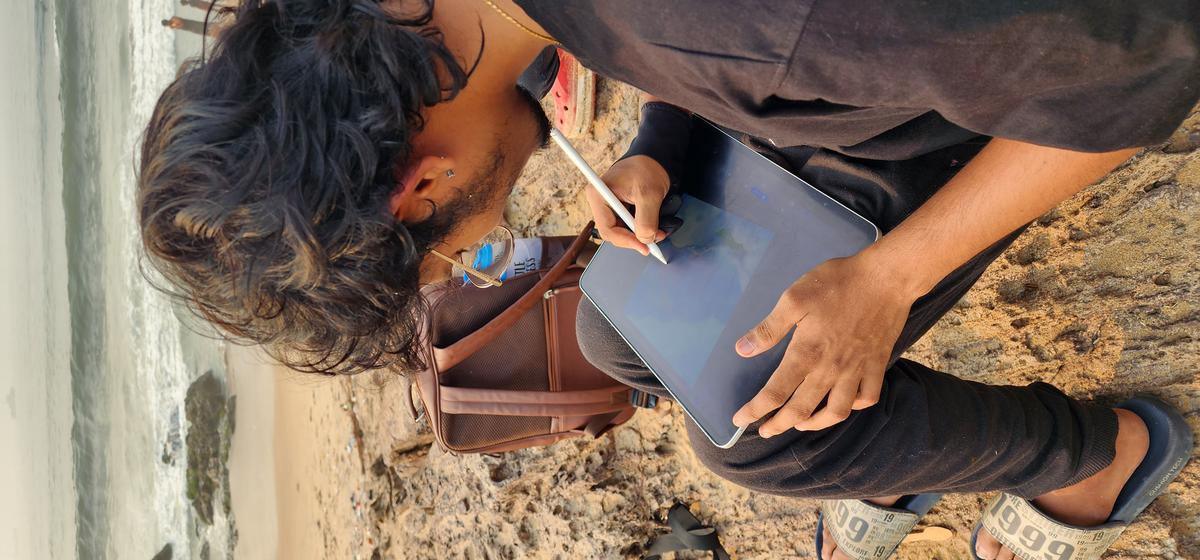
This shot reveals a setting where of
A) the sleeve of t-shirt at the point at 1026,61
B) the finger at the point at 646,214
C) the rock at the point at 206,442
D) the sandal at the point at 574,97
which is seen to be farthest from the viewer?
the rock at the point at 206,442

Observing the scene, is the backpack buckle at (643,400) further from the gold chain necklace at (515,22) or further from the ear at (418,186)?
the gold chain necklace at (515,22)

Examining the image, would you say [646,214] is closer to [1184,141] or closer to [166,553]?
[1184,141]

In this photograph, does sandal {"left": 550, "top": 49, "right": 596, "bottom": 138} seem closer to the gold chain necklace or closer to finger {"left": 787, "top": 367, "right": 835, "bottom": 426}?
the gold chain necklace

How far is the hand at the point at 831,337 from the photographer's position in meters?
1.03

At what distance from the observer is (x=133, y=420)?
6.55m

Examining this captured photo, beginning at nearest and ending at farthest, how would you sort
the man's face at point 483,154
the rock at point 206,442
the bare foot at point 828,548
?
the man's face at point 483,154 → the bare foot at point 828,548 → the rock at point 206,442

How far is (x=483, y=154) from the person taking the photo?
1192 millimetres

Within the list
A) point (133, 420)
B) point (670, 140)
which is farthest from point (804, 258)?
point (133, 420)

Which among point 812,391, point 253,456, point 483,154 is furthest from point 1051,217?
point 253,456

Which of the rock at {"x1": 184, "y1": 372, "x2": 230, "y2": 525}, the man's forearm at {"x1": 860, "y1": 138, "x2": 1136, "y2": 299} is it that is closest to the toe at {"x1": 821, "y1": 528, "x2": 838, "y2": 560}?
the man's forearm at {"x1": 860, "y1": 138, "x2": 1136, "y2": 299}

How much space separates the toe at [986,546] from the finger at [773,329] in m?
0.88

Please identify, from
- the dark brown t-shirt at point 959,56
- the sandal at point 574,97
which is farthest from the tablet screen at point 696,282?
the sandal at point 574,97

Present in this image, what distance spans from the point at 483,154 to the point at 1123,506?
4.36 feet

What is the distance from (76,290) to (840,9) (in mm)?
7729
